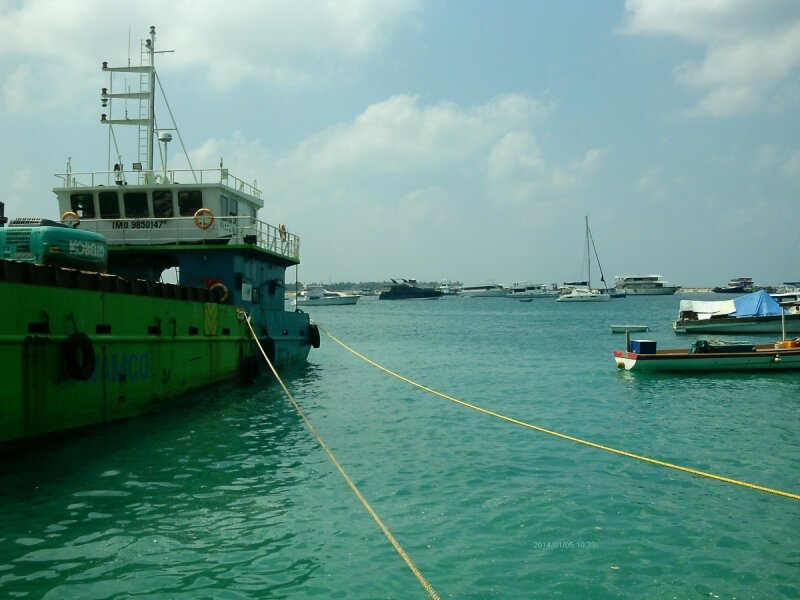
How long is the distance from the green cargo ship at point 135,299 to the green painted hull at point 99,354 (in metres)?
0.02

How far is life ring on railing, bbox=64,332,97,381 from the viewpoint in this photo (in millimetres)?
11133

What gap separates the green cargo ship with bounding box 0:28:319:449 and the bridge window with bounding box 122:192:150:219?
0.10ft

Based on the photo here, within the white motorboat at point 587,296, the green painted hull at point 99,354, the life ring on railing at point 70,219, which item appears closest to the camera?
→ the green painted hull at point 99,354

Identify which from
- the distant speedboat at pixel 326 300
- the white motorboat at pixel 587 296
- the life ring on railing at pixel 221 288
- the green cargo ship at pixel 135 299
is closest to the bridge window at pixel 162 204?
the green cargo ship at pixel 135 299

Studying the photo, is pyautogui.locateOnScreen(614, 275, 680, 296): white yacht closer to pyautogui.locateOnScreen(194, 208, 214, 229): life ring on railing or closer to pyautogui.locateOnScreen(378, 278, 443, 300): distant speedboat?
pyautogui.locateOnScreen(378, 278, 443, 300): distant speedboat

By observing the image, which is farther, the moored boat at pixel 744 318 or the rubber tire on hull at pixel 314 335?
the moored boat at pixel 744 318

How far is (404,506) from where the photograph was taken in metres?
8.91

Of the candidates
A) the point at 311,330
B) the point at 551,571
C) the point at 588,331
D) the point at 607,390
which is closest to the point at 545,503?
the point at 551,571

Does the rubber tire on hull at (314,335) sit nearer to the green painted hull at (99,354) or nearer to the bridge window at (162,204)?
the bridge window at (162,204)

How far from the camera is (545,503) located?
910 cm

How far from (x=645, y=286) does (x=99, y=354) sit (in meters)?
184

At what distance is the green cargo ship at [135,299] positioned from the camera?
10.7 meters

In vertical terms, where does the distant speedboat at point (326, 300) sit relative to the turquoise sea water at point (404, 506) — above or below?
above

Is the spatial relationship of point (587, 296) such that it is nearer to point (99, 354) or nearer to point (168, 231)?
point (168, 231)
